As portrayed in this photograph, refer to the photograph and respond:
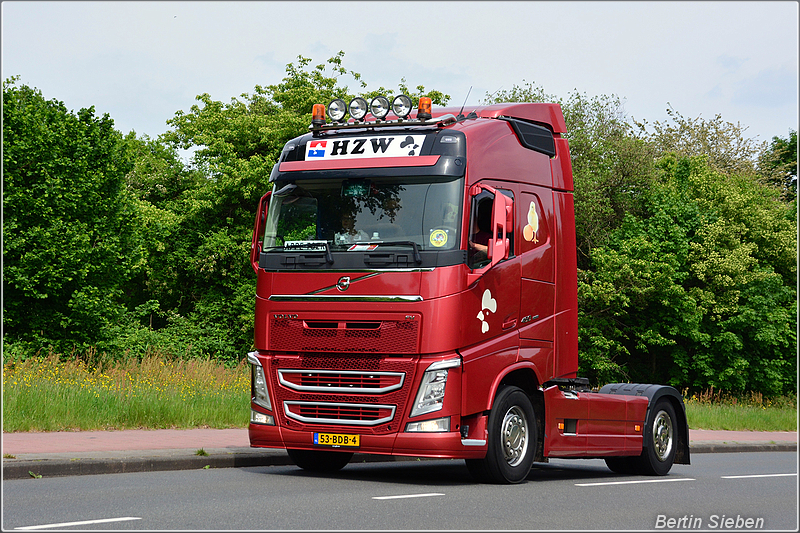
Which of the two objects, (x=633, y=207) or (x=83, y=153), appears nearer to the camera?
(x=83, y=153)

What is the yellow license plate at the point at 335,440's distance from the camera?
974 cm

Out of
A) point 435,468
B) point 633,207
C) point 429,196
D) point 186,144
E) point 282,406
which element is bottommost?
point 435,468

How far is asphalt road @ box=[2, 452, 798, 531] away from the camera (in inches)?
283

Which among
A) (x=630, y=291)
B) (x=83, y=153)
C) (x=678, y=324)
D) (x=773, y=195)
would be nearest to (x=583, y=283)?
(x=630, y=291)

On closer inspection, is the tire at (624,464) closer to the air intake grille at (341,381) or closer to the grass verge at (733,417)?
the air intake grille at (341,381)

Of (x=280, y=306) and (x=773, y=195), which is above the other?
(x=773, y=195)

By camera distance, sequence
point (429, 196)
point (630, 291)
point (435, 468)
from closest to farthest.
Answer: point (429, 196) < point (435, 468) < point (630, 291)

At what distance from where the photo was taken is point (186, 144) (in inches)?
1766

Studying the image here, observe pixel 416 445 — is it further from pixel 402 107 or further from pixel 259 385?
pixel 402 107

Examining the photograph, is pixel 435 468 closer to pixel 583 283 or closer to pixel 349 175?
pixel 349 175

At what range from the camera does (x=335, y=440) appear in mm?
9828

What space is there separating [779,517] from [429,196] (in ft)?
15.0

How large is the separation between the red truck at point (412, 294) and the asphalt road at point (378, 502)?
0.61 metres
